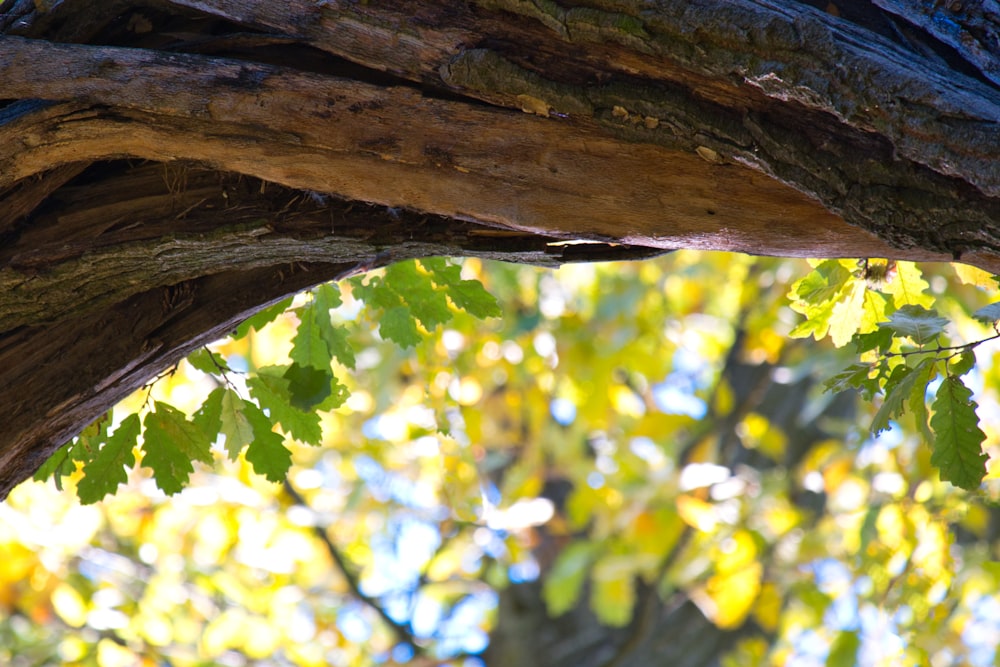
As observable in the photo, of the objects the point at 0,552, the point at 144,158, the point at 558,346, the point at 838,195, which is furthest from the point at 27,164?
the point at 0,552

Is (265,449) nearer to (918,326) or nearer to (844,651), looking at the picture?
(918,326)

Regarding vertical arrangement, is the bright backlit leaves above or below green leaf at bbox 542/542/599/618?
above

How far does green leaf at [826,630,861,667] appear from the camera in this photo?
4.05m

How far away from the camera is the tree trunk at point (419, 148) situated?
1.07 metres

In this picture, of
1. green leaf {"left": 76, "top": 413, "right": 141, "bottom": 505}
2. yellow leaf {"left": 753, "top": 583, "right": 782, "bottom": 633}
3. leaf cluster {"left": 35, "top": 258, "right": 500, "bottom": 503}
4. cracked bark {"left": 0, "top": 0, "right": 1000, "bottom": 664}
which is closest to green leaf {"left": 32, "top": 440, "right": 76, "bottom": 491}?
leaf cluster {"left": 35, "top": 258, "right": 500, "bottom": 503}

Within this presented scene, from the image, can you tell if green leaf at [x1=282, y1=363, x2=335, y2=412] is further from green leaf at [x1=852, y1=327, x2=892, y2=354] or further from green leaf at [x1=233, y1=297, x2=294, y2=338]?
green leaf at [x1=852, y1=327, x2=892, y2=354]

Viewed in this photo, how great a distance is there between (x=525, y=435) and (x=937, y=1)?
17.0 ft

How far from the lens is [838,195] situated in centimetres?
→ 110

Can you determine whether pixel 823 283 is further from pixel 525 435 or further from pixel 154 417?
pixel 525 435

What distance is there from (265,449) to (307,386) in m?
0.17

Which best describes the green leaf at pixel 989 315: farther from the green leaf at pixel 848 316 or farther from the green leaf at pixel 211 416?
the green leaf at pixel 211 416

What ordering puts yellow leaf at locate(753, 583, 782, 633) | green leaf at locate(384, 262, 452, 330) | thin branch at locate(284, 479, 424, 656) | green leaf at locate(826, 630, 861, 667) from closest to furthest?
green leaf at locate(384, 262, 452, 330), green leaf at locate(826, 630, 861, 667), thin branch at locate(284, 479, 424, 656), yellow leaf at locate(753, 583, 782, 633)

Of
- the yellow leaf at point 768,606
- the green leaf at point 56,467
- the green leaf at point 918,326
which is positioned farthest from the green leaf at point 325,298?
the yellow leaf at point 768,606

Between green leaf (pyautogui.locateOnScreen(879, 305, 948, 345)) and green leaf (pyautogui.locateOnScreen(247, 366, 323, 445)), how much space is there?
115cm
